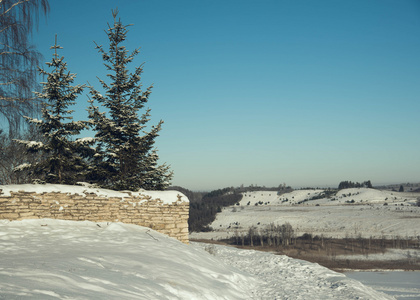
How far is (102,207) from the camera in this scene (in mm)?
11938

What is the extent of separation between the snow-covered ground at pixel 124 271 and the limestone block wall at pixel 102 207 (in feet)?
1.15

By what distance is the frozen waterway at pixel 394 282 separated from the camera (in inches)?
671

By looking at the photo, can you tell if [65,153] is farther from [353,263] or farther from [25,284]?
[353,263]

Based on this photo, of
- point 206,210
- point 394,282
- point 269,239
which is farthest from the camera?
point 206,210

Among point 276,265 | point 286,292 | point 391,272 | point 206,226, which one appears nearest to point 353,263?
point 391,272

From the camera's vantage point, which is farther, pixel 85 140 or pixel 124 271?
pixel 85 140

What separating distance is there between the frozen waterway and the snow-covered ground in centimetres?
760

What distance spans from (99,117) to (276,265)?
35.5 ft

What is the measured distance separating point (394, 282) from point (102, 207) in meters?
18.8

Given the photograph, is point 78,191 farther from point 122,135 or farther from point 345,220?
point 345,220

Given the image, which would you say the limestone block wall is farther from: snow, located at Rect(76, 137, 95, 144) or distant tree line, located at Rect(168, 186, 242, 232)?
distant tree line, located at Rect(168, 186, 242, 232)

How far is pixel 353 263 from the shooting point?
2717 centimetres

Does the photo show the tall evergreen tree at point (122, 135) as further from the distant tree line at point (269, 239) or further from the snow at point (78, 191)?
the distant tree line at point (269, 239)

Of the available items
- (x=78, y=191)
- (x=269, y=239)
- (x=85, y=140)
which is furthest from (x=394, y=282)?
(x=85, y=140)
